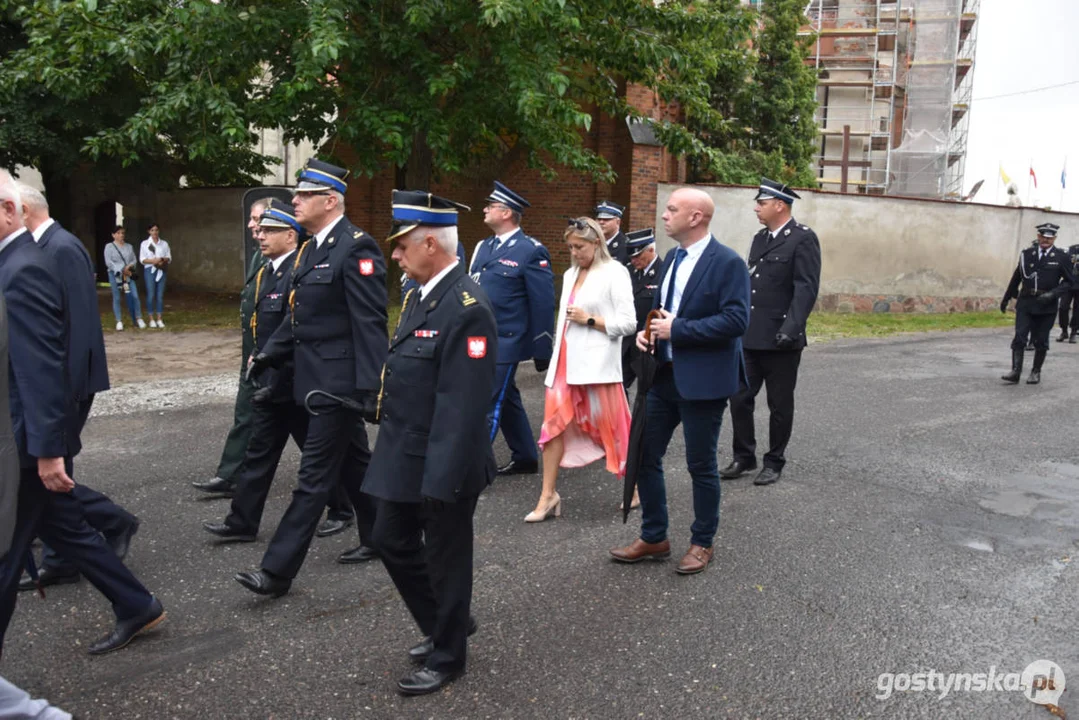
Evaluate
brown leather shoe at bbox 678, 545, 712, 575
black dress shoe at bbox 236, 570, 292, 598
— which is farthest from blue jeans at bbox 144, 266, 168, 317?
brown leather shoe at bbox 678, 545, 712, 575

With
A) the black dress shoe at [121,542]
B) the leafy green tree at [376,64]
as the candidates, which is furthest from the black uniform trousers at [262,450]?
the leafy green tree at [376,64]

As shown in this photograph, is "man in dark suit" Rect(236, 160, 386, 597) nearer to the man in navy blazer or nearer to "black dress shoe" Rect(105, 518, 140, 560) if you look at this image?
"black dress shoe" Rect(105, 518, 140, 560)

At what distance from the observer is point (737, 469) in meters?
6.81

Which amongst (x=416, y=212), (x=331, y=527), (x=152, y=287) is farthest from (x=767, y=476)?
(x=152, y=287)

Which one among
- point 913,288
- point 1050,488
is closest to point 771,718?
point 1050,488

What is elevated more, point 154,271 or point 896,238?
point 896,238

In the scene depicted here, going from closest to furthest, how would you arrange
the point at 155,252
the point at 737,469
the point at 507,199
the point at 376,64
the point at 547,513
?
the point at 547,513 < the point at 507,199 < the point at 737,469 < the point at 376,64 < the point at 155,252

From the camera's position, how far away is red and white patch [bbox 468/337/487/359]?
11.2ft

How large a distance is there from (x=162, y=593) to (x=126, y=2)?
11.7 m

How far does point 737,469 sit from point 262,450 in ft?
11.2

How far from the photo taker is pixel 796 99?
26359mm

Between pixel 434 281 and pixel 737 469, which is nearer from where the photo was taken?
pixel 434 281

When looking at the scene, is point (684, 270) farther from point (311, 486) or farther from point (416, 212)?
point (311, 486)

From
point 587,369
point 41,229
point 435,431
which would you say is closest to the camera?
point 435,431
